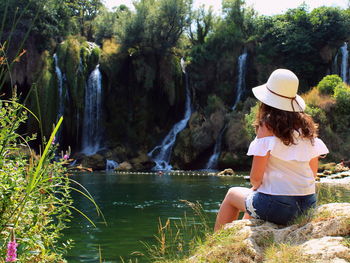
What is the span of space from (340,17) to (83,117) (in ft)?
71.8

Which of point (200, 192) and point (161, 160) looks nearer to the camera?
point (200, 192)

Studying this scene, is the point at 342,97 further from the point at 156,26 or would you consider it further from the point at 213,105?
the point at 156,26

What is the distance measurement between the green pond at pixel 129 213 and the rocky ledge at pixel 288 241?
1.16m

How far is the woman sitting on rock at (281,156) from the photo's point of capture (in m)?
4.20

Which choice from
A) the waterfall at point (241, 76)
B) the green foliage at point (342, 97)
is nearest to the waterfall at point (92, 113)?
the waterfall at point (241, 76)

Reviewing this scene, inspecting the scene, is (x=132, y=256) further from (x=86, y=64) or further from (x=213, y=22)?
(x=213, y=22)

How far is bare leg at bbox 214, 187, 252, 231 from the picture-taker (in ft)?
14.7

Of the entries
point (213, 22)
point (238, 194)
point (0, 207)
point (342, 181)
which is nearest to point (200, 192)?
point (342, 181)

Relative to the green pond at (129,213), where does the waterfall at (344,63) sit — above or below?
above

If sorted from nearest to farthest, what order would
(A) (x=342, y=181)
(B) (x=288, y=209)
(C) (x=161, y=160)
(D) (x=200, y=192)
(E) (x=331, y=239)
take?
(E) (x=331, y=239), (B) (x=288, y=209), (D) (x=200, y=192), (A) (x=342, y=181), (C) (x=161, y=160)

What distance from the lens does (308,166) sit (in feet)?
14.4

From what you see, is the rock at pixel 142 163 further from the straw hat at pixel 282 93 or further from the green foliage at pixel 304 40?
the straw hat at pixel 282 93

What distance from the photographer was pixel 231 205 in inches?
183

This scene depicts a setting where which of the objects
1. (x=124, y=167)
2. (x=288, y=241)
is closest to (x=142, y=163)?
(x=124, y=167)
